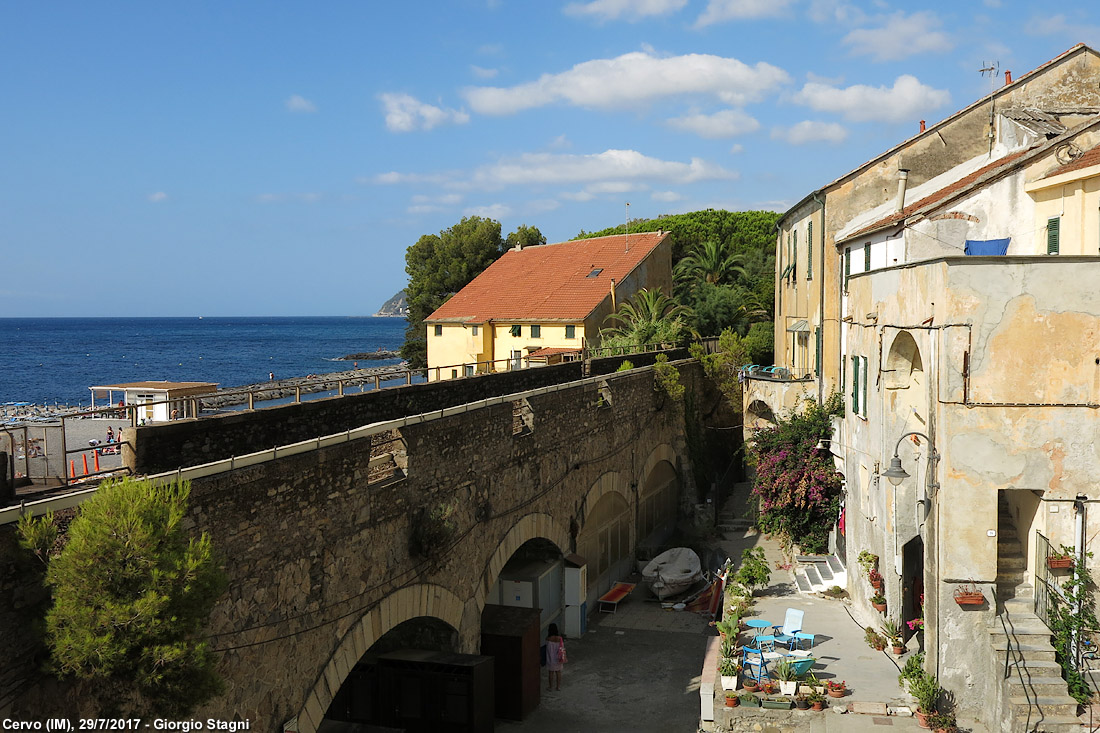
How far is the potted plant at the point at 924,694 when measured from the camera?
11.6 meters

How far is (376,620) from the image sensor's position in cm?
1111

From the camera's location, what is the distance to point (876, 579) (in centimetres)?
1509

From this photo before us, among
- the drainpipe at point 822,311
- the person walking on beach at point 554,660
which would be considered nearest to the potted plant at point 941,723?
the person walking on beach at point 554,660

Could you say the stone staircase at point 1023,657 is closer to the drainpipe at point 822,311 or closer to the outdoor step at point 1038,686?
the outdoor step at point 1038,686

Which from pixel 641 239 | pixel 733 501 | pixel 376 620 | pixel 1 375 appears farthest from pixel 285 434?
pixel 1 375

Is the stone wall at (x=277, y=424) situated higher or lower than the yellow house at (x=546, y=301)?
lower

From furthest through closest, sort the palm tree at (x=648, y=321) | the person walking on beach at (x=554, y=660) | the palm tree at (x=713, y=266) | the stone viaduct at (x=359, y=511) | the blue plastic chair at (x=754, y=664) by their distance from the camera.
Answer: the palm tree at (x=713, y=266)
the palm tree at (x=648, y=321)
the person walking on beach at (x=554, y=660)
the blue plastic chair at (x=754, y=664)
the stone viaduct at (x=359, y=511)

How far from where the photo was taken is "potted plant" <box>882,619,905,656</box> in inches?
547

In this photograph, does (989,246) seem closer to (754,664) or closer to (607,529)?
(754,664)

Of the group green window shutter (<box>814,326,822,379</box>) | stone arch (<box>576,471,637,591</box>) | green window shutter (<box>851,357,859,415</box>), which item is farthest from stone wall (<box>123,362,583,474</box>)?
green window shutter (<box>814,326,822,379</box>)

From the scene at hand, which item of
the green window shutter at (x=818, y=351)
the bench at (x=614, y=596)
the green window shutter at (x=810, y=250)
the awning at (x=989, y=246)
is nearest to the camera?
the awning at (x=989, y=246)

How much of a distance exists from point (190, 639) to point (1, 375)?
103232mm

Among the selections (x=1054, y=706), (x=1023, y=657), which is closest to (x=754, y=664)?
(x=1023, y=657)

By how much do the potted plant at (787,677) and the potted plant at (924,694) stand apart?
150 centimetres
